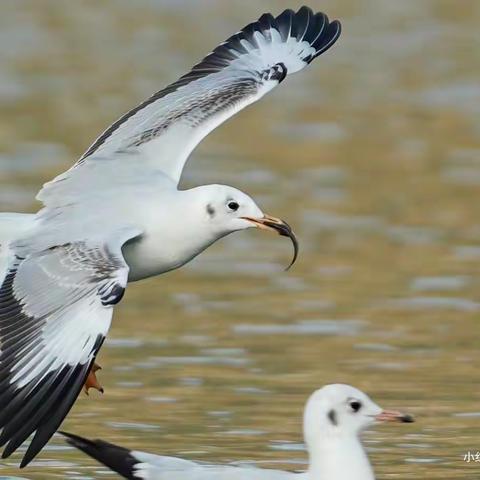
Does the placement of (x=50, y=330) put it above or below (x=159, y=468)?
above

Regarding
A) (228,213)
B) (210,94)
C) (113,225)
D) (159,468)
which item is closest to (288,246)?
(210,94)

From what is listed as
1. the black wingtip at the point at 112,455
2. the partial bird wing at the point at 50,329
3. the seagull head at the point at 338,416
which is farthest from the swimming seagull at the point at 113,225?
the seagull head at the point at 338,416

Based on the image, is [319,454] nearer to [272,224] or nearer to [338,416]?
[338,416]

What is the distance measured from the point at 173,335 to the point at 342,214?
13.4 feet

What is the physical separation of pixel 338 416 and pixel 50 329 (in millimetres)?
1438

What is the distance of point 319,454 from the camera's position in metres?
9.97

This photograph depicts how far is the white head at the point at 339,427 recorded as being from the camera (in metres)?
9.94

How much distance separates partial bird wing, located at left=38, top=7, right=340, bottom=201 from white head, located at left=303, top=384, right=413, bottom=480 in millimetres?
2349

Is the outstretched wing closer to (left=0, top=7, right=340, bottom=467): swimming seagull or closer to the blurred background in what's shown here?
(left=0, top=7, right=340, bottom=467): swimming seagull

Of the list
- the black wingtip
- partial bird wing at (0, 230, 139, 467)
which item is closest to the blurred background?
the black wingtip

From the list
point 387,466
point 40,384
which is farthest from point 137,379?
point 40,384

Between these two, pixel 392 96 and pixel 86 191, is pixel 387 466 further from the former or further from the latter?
pixel 392 96

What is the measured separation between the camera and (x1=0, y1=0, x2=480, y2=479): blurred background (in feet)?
39.8

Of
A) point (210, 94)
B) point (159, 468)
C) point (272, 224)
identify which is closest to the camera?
point (159, 468)
